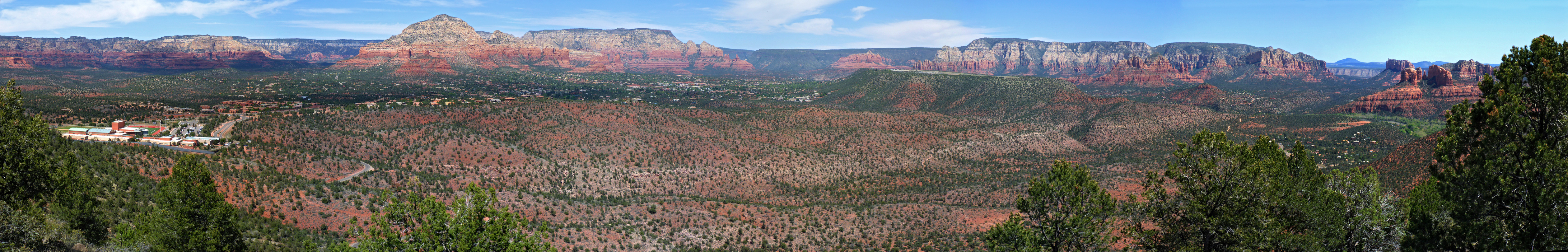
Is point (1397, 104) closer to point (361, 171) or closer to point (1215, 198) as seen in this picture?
point (1215, 198)

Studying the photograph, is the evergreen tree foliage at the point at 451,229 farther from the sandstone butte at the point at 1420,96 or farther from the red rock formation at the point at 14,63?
the red rock formation at the point at 14,63

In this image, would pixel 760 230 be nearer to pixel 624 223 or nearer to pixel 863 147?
pixel 624 223

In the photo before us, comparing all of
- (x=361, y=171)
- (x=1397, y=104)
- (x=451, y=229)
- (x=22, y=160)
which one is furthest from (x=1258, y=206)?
(x=1397, y=104)

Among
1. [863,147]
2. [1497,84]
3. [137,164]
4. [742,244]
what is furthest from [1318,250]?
[863,147]

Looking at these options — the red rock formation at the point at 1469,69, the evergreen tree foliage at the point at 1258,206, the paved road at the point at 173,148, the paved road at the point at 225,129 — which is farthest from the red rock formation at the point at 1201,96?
the paved road at the point at 173,148

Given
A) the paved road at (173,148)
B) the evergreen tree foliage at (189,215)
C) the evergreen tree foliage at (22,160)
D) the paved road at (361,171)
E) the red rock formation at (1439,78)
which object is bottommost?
the paved road at (361,171)
